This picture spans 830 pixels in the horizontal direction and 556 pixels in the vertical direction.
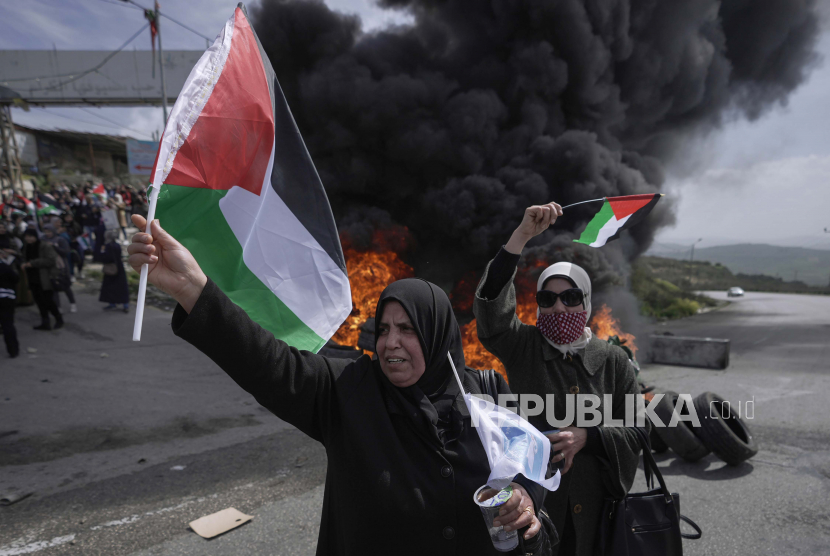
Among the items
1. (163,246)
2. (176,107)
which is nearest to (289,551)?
(163,246)

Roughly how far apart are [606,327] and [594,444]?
574 cm

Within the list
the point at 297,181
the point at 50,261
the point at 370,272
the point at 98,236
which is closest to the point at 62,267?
the point at 50,261

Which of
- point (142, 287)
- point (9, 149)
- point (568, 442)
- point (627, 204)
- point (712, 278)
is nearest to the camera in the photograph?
point (142, 287)

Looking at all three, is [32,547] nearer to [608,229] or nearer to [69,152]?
[608,229]

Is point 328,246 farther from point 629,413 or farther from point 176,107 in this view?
point 629,413

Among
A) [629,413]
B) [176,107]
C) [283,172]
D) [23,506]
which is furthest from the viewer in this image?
[23,506]

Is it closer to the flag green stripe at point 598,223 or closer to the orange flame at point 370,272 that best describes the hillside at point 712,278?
the orange flame at point 370,272

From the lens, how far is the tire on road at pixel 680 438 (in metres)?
4.49

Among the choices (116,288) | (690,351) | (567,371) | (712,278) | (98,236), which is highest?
(98,236)

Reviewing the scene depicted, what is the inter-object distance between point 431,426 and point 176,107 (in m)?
1.52

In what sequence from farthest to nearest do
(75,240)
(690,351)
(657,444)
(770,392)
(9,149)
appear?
(9,149), (75,240), (690,351), (770,392), (657,444)

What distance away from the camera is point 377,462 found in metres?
1.53

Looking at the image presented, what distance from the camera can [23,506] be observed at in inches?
136

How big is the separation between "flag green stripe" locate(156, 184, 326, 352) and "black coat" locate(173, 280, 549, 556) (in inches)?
22.8
